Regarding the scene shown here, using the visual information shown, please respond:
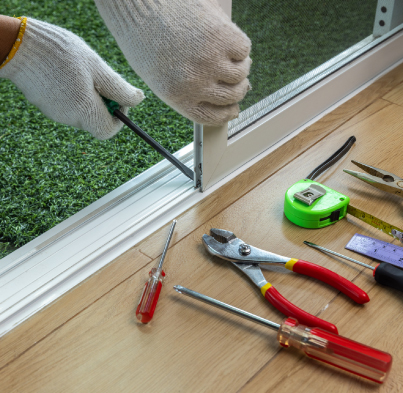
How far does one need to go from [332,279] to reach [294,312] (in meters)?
0.09

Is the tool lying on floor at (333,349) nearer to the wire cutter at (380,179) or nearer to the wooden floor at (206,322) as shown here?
the wooden floor at (206,322)

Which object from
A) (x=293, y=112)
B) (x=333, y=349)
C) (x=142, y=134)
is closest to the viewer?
(x=333, y=349)

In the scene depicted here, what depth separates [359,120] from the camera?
3.75ft

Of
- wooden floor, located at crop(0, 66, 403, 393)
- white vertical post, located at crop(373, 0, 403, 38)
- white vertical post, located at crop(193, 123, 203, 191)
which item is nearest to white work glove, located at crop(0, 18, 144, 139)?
white vertical post, located at crop(193, 123, 203, 191)

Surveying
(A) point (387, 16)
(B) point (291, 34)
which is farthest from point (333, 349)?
(A) point (387, 16)

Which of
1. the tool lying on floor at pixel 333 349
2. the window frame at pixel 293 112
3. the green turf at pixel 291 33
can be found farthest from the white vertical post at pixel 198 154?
the tool lying on floor at pixel 333 349

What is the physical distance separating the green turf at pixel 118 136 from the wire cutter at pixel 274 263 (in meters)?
0.31

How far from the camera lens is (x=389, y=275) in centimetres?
73

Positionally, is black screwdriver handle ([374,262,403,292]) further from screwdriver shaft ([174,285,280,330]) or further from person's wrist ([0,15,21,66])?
person's wrist ([0,15,21,66])

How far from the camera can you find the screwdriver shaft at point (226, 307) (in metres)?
0.68

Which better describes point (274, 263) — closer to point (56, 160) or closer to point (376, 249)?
point (376, 249)

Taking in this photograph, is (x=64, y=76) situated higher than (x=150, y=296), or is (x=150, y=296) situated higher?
(x=64, y=76)

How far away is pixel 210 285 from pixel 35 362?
28 centimetres

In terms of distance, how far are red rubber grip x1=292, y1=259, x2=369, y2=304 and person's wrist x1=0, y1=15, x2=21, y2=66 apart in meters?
0.60
